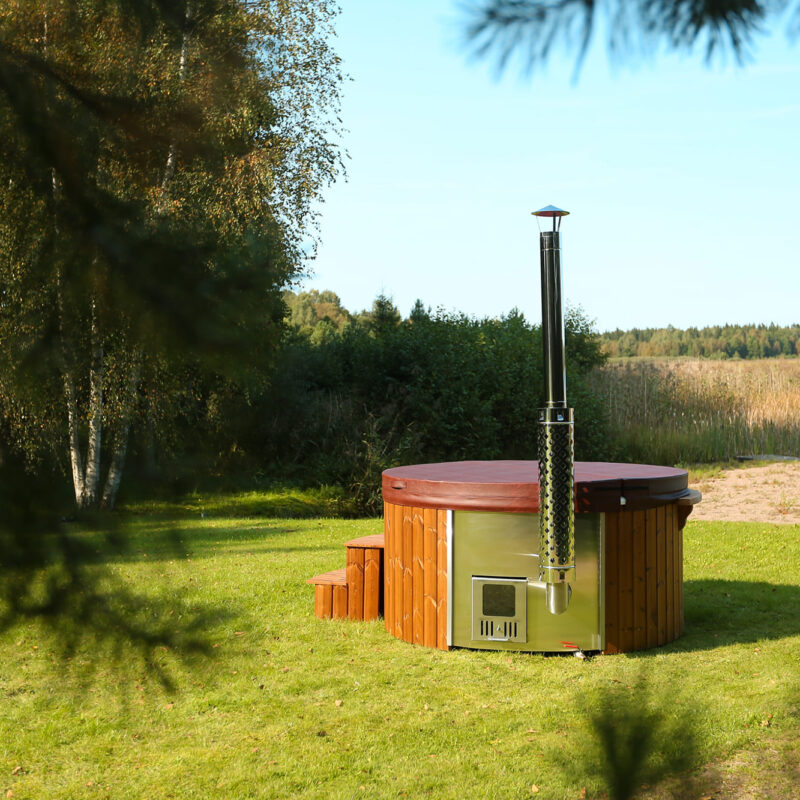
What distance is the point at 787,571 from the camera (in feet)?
26.0

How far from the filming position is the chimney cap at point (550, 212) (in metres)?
4.13

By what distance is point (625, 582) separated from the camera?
5.31 metres

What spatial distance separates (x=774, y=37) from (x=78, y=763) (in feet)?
12.4

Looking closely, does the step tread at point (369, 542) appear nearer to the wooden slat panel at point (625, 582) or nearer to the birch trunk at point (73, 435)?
the wooden slat panel at point (625, 582)

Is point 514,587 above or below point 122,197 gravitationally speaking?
below

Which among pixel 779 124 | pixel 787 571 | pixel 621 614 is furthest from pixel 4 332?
pixel 787 571

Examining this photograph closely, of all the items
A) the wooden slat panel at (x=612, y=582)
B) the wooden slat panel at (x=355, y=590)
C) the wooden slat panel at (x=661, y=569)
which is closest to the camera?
the wooden slat panel at (x=612, y=582)

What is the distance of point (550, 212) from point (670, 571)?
266 cm

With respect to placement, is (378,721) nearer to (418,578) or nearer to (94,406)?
(418,578)

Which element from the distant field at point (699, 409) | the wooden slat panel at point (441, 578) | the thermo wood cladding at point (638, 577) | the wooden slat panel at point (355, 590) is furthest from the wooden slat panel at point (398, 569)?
the distant field at point (699, 409)

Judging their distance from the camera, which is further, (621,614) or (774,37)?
(621,614)

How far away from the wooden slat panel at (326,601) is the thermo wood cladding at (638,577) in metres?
1.96

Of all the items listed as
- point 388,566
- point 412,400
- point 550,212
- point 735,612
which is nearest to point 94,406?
point 550,212

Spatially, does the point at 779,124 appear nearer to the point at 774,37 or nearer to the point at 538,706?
the point at 774,37
